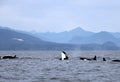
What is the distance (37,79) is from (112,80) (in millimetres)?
9608

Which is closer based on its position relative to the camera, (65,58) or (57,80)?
(57,80)

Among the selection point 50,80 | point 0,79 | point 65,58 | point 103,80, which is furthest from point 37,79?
point 65,58

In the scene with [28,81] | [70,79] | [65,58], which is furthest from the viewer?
[65,58]

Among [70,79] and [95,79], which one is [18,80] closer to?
[70,79]

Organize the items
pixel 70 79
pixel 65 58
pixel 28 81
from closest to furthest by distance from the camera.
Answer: pixel 28 81 → pixel 70 79 → pixel 65 58

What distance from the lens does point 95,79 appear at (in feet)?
152

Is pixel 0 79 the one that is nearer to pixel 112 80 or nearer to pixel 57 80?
pixel 57 80

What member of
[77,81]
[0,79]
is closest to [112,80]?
[77,81]

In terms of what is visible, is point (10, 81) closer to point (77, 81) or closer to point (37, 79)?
point (37, 79)

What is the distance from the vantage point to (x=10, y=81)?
4409 centimetres

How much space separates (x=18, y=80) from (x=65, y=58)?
51751 mm

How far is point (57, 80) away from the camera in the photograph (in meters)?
45.6

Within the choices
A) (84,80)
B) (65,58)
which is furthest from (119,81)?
(65,58)

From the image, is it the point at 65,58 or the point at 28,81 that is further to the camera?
the point at 65,58
